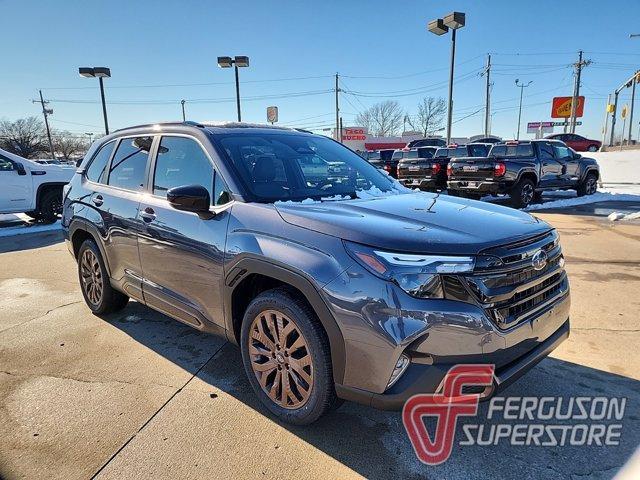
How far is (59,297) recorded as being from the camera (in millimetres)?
5141

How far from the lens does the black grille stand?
2078mm

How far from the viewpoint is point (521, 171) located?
11.9 m

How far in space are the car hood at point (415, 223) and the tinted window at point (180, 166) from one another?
2.50 feet

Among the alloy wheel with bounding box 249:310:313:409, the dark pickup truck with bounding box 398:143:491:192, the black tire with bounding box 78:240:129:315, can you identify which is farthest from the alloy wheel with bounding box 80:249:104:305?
the dark pickup truck with bounding box 398:143:491:192

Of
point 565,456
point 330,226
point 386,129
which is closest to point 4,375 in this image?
point 330,226

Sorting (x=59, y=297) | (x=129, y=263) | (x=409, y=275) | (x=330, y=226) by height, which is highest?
(x=330, y=226)

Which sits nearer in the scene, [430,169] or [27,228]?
[27,228]

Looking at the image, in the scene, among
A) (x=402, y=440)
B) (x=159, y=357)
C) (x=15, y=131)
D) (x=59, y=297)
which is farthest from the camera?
(x=15, y=131)

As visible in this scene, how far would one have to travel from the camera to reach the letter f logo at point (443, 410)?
2.04m

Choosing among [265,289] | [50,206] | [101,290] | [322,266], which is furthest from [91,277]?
[50,206]

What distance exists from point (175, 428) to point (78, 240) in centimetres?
285

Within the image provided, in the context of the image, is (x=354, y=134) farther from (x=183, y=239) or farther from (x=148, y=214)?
(x=183, y=239)

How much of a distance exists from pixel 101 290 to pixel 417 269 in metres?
3.43

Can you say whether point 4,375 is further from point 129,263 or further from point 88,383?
point 129,263
